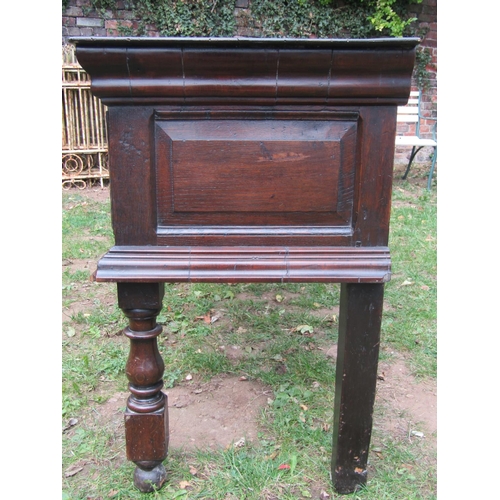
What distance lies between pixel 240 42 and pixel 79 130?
5666 millimetres

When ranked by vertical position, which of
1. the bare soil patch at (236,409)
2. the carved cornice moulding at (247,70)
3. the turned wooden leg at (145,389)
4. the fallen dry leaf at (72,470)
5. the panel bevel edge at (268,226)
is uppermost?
the carved cornice moulding at (247,70)

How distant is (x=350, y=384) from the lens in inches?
52.3

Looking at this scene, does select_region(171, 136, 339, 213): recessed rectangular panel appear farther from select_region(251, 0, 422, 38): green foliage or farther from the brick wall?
select_region(251, 0, 422, 38): green foliage

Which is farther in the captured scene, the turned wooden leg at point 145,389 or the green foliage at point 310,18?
the green foliage at point 310,18

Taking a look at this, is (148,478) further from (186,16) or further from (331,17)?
(331,17)

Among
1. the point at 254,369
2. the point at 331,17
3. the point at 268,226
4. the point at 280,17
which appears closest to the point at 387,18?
the point at 331,17

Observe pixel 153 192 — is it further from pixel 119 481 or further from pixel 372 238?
pixel 119 481

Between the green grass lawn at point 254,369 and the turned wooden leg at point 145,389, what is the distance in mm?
148

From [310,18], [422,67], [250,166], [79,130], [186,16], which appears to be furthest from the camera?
[422,67]

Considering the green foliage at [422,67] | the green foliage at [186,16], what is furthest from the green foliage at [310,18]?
the green foliage at [422,67]

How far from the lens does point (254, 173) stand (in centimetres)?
118

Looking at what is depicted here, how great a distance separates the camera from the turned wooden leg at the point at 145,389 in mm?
1285

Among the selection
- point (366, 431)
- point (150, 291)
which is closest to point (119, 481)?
point (150, 291)

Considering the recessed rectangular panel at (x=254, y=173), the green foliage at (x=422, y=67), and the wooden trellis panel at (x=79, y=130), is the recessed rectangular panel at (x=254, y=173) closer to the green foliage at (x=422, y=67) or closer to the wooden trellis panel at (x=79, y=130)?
the wooden trellis panel at (x=79, y=130)
